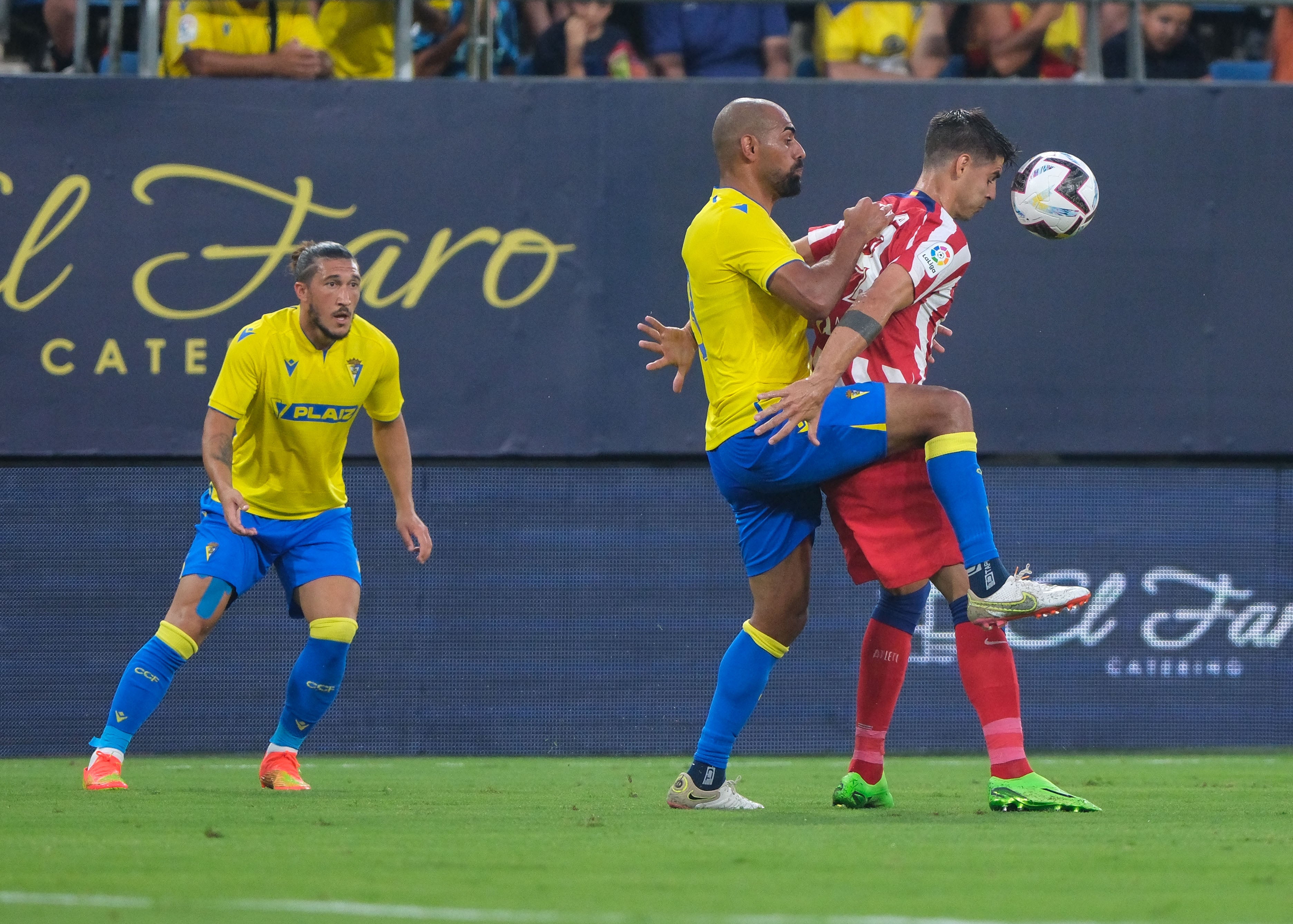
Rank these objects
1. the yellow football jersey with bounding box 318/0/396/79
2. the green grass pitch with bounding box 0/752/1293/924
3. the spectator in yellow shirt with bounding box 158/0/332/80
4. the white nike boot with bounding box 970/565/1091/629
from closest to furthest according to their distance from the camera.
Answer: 1. the green grass pitch with bounding box 0/752/1293/924
2. the white nike boot with bounding box 970/565/1091/629
3. the spectator in yellow shirt with bounding box 158/0/332/80
4. the yellow football jersey with bounding box 318/0/396/79

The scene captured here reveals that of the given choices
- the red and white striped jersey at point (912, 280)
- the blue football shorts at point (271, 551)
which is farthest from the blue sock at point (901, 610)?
the blue football shorts at point (271, 551)

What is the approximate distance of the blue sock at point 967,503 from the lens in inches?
190

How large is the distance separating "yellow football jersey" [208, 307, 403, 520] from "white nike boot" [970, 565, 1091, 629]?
264 cm

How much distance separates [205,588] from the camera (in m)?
6.29

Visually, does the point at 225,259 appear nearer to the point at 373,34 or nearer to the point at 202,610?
the point at 373,34

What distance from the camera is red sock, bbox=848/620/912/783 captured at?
5.38 metres

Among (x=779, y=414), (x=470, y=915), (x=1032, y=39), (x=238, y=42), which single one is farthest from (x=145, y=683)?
(x=1032, y=39)

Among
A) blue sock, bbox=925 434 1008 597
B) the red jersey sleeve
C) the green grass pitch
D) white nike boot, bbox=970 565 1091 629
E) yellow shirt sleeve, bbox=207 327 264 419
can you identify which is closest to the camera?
the green grass pitch

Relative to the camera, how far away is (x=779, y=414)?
489 centimetres

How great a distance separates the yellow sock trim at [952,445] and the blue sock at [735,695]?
80cm

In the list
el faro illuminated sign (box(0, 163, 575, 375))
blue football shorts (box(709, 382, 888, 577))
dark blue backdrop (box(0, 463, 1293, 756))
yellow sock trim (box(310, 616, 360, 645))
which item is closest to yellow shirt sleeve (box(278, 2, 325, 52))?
el faro illuminated sign (box(0, 163, 575, 375))

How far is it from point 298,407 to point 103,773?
58.9 inches

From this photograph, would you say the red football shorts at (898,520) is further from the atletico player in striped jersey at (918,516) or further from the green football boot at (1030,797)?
the green football boot at (1030,797)

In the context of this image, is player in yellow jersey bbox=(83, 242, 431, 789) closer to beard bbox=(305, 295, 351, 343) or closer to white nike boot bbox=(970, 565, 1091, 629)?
beard bbox=(305, 295, 351, 343)
